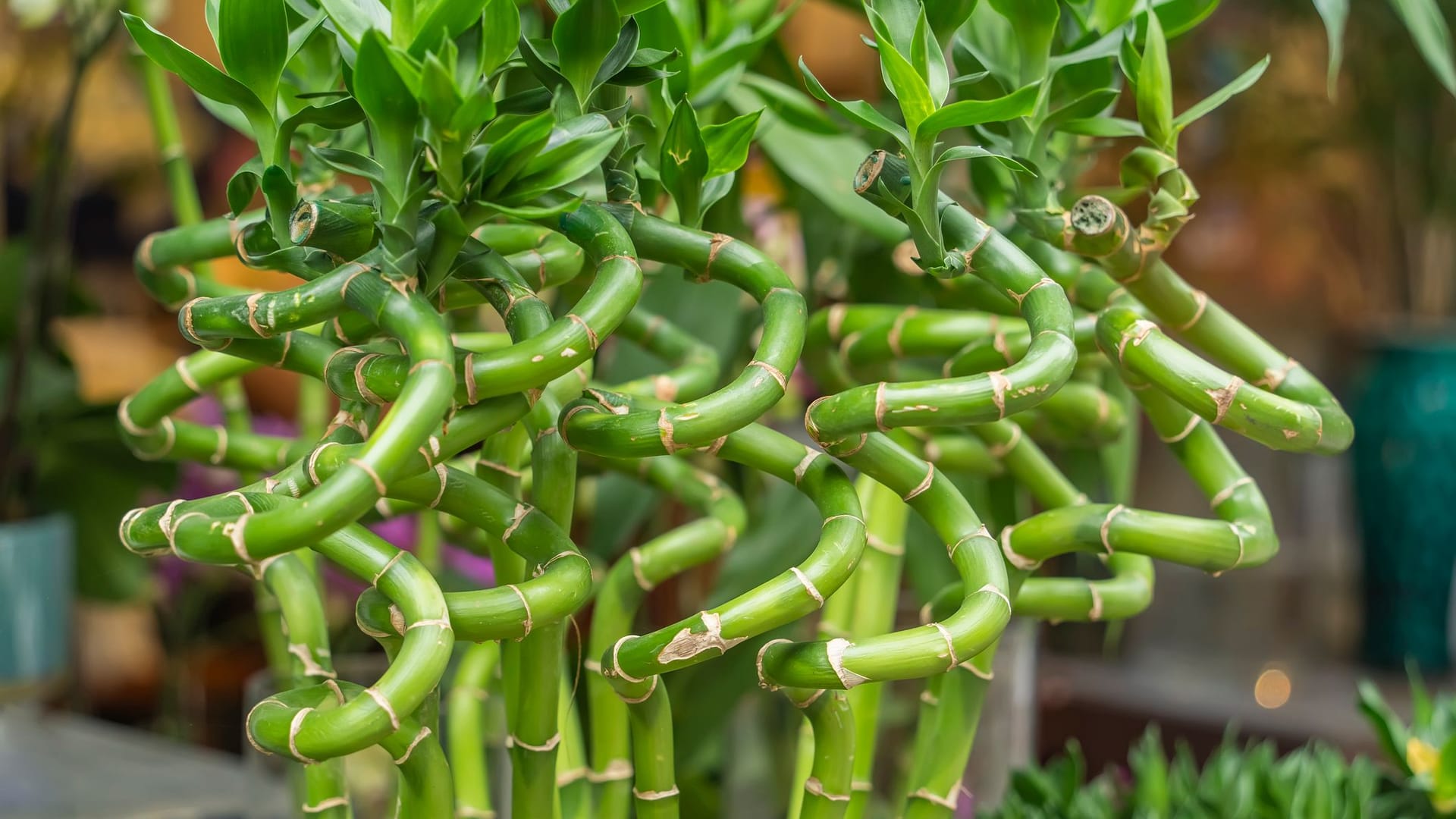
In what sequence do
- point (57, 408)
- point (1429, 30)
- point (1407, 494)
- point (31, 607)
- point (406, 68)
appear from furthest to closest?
point (1407, 494)
point (57, 408)
point (31, 607)
point (1429, 30)
point (406, 68)

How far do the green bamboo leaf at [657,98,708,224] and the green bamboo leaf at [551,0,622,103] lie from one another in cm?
2

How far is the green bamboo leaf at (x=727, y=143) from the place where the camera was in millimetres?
231

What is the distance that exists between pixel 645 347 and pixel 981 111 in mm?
127

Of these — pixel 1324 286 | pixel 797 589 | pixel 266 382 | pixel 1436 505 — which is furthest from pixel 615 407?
pixel 1324 286

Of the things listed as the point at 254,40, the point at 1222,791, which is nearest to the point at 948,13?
the point at 254,40

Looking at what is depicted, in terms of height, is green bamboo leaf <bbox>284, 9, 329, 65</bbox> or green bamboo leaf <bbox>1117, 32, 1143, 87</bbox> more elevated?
green bamboo leaf <bbox>284, 9, 329, 65</bbox>

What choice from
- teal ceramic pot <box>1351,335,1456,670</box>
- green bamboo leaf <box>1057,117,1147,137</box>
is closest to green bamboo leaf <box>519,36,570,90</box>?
green bamboo leaf <box>1057,117,1147,137</box>

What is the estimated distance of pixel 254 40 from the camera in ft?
0.69

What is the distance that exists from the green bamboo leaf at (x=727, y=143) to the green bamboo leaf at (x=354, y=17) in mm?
60

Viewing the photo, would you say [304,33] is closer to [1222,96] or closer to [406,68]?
[406,68]

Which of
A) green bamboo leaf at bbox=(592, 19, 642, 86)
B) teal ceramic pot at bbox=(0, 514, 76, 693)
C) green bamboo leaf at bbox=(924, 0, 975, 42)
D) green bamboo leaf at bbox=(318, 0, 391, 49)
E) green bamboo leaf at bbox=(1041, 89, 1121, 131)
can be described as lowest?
teal ceramic pot at bbox=(0, 514, 76, 693)

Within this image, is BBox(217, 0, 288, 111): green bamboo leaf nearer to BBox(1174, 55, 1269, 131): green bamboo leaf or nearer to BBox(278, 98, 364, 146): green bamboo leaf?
BBox(278, 98, 364, 146): green bamboo leaf

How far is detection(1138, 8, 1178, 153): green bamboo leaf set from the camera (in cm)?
23

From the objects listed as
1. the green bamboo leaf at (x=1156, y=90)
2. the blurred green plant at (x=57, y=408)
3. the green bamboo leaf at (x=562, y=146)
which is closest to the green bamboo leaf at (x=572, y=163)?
the green bamboo leaf at (x=562, y=146)
